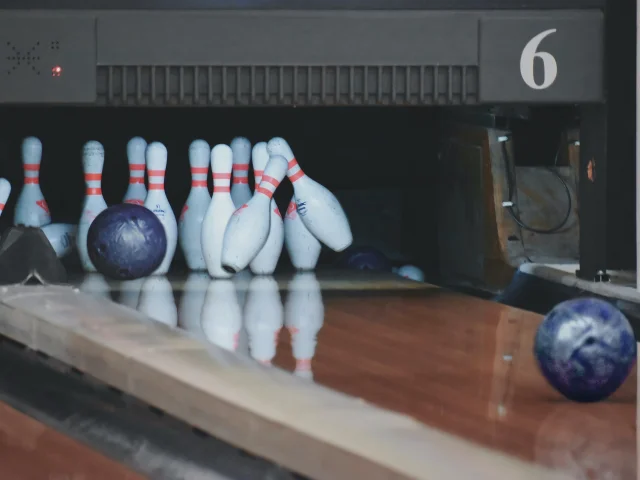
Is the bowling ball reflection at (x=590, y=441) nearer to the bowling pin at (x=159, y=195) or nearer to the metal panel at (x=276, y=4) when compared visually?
the metal panel at (x=276, y=4)

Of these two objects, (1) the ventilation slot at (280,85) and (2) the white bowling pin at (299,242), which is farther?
(2) the white bowling pin at (299,242)

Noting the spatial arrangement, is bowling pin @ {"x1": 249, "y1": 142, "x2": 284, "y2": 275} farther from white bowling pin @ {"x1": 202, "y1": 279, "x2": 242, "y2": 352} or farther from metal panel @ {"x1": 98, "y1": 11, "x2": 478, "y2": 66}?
metal panel @ {"x1": 98, "y1": 11, "x2": 478, "y2": 66}

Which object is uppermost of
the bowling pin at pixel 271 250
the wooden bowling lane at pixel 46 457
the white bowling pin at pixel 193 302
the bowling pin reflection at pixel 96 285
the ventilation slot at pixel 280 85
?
the ventilation slot at pixel 280 85

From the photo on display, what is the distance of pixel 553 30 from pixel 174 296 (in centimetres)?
90

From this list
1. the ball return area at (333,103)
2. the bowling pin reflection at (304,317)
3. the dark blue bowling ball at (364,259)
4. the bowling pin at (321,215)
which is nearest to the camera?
the ball return area at (333,103)

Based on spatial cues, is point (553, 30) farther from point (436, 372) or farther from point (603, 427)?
point (603, 427)

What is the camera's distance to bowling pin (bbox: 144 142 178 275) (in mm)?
2725

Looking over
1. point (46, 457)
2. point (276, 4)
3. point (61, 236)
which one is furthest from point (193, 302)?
point (46, 457)

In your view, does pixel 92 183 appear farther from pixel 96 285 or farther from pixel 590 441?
pixel 590 441

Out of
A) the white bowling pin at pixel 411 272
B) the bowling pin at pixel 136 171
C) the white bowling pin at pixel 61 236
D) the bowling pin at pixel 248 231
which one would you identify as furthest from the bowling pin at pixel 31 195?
the white bowling pin at pixel 411 272

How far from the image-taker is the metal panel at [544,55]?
7.31ft

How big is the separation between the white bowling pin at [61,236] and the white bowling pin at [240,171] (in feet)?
1.31

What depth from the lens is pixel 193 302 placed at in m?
2.18

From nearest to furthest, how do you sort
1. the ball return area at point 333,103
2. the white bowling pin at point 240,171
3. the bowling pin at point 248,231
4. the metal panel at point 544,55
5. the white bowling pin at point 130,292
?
the ball return area at point 333,103 < the white bowling pin at point 130,292 < the metal panel at point 544,55 < the bowling pin at point 248,231 < the white bowling pin at point 240,171
